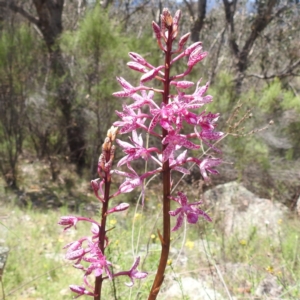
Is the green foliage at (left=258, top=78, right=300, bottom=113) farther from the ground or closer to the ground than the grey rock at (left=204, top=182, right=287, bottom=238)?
farther from the ground

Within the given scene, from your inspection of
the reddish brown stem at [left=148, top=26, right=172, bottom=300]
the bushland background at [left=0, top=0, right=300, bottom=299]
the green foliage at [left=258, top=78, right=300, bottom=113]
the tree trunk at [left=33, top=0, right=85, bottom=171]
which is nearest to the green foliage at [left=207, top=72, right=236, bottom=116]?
the bushland background at [left=0, top=0, right=300, bottom=299]

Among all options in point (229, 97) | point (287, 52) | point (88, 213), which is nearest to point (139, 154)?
point (88, 213)

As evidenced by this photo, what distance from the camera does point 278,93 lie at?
993cm

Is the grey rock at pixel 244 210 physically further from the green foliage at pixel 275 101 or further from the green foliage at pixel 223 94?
the green foliage at pixel 275 101

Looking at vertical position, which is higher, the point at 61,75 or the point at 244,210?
the point at 61,75

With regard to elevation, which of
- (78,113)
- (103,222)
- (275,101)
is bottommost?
(78,113)

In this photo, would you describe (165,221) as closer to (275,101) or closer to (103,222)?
(103,222)

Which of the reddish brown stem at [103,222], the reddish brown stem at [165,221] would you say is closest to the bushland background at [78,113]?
the reddish brown stem at [103,222]

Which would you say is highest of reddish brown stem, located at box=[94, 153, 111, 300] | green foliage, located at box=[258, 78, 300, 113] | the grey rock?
reddish brown stem, located at box=[94, 153, 111, 300]

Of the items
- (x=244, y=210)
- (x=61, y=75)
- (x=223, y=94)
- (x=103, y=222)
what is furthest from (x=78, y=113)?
(x=103, y=222)

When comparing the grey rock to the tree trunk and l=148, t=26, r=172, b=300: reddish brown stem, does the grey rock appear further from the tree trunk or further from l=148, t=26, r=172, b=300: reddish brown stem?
l=148, t=26, r=172, b=300: reddish brown stem

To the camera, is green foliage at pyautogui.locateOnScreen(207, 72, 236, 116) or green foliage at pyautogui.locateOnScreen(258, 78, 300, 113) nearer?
green foliage at pyautogui.locateOnScreen(258, 78, 300, 113)

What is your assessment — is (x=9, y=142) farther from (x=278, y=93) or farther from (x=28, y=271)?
(x=278, y=93)

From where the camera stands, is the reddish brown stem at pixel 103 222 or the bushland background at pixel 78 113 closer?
the reddish brown stem at pixel 103 222
